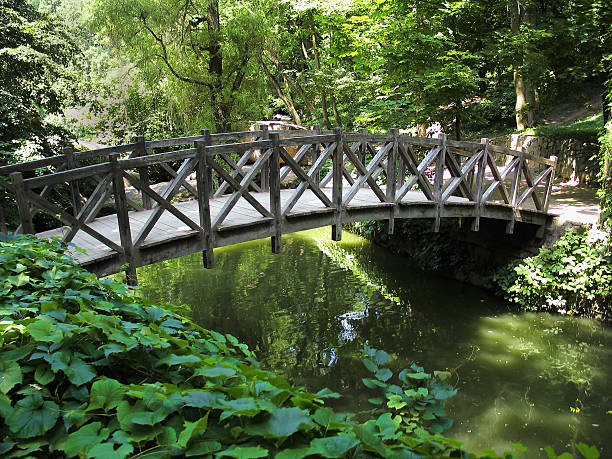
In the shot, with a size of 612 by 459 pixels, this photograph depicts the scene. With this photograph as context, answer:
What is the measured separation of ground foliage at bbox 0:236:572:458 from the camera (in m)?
1.32

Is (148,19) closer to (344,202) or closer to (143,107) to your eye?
(143,107)

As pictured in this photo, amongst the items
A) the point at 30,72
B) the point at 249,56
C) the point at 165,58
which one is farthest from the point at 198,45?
the point at 30,72

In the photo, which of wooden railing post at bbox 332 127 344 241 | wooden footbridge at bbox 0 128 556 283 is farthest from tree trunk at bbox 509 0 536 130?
A: wooden railing post at bbox 332 127 344 241

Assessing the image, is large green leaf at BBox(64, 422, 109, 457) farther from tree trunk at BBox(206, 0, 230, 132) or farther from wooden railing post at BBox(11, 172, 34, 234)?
tree trunk at BBox(206, 0, 230, 132)

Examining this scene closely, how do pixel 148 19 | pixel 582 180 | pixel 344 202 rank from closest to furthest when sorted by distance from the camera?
pixel 344 202 → pixel 148 19 → pixel 582 180

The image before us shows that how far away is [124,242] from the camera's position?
5.11 meters

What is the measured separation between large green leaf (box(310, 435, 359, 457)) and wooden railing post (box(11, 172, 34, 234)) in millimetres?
4305

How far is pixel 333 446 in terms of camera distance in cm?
127

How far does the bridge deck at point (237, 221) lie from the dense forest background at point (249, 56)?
309cm

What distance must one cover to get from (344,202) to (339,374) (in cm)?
250

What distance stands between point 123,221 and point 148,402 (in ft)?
13.1

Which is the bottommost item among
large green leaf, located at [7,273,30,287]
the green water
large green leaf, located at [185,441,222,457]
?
the green water

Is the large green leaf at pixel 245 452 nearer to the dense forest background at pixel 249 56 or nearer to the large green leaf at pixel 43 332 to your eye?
the large green leaf at pixel 43 332

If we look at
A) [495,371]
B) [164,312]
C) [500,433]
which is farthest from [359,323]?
[164,312]
